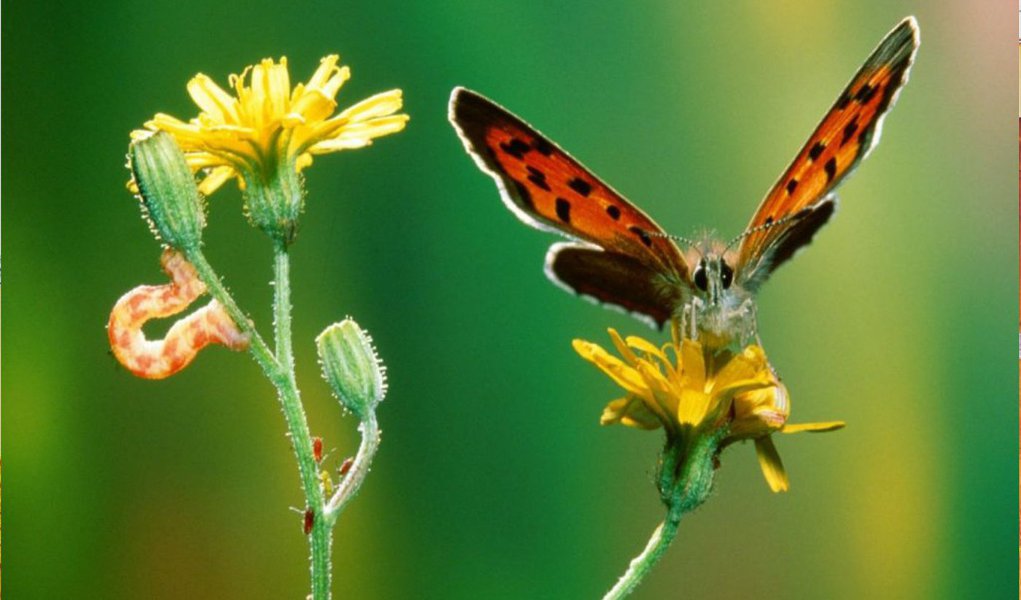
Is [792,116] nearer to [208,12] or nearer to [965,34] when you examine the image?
[965,34]

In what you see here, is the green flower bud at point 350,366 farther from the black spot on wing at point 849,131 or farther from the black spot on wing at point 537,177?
the black spot on wing at point 849,131

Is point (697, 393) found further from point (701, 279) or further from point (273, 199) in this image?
point (273, 199)

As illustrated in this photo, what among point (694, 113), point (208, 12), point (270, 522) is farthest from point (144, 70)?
point (694, 113)

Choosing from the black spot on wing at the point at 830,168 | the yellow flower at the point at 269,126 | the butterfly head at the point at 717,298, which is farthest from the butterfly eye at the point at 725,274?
the yellow flower at the point at 269,126

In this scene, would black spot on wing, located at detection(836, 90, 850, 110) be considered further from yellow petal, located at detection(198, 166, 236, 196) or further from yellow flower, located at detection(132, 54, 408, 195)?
yellow petal, located at detection(198, 166, 236, 196)

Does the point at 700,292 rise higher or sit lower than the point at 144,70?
lower

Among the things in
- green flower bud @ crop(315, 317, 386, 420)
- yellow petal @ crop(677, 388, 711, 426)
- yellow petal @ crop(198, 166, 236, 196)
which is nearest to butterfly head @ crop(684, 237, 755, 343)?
yellow petal @ crop(677, 388, 711, 426)

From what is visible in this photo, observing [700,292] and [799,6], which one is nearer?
[700,292]
